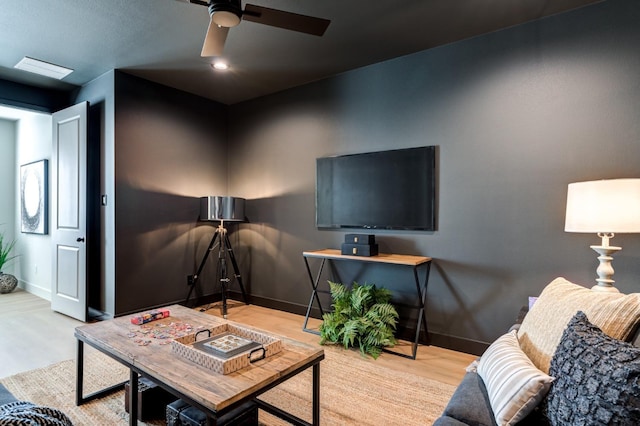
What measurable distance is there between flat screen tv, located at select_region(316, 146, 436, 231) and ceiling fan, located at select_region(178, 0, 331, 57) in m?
1.52

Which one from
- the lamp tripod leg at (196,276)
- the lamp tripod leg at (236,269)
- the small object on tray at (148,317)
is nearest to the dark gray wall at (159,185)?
the lamp tripod leg at (196,276)

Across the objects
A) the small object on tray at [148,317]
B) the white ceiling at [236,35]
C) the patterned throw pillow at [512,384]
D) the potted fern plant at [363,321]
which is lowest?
the potted fern plant at [363,321]

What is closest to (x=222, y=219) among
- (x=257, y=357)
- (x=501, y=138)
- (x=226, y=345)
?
(x=226, y=345)

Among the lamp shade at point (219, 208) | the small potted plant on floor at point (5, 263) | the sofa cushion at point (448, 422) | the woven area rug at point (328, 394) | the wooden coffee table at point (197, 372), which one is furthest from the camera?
the small potted plant on floor at point (5, 263)

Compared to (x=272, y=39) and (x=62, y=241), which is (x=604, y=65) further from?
(x=62, y=241)

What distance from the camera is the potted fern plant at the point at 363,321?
2.88 m

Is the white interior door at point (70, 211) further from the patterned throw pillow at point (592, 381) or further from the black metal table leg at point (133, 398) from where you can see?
the patterned throw pillow at point (592, 381)

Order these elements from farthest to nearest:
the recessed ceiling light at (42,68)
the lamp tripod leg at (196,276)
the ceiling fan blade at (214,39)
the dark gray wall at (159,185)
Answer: the lamp tripod leg at (196,276), the dark gray wall at (159,185), the recessed ceiling light at (42,68), the ceiling fan blade at (214,39)

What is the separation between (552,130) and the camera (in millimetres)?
2555

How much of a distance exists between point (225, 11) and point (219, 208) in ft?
8.11

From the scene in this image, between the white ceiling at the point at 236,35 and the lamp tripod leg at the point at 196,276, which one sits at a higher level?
the white ceiling at the point at 236,35

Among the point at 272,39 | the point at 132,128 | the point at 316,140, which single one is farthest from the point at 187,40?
the point at 316,140

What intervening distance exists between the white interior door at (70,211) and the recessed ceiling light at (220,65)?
1472 mm

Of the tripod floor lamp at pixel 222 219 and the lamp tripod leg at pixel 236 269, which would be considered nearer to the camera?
the tripod floor lamp at pixel 222 219
